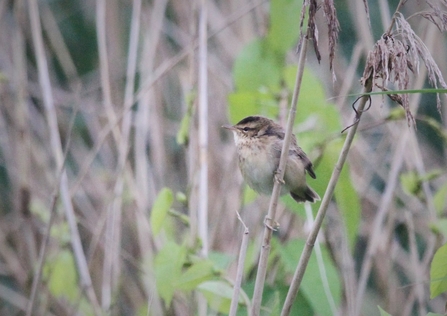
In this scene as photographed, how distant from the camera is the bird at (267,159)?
7.25 feet

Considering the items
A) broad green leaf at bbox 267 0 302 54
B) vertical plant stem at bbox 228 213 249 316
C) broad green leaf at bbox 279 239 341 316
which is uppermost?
broad green leaf at bbox 267 0 302 54

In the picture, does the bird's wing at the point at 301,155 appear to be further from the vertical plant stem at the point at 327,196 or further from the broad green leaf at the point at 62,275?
the broad green leaf at the point at 62,275

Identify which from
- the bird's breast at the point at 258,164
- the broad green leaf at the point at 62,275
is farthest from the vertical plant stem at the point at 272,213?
the broad green leaf at the point at 62,275

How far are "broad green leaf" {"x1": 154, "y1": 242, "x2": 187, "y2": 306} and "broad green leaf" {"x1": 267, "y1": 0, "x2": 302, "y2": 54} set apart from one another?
92cm

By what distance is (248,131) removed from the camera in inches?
90.4

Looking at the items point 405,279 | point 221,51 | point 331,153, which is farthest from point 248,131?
point 405,279

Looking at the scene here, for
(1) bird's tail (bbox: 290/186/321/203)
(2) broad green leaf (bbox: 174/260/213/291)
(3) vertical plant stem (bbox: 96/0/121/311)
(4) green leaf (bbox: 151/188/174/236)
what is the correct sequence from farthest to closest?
1. (3) vertical plant stem (bbox: 96/0/121/311)
2. (1) bird's tail (bbox: 290/186/321/203)
3. (4) green leaf (bbox: 151/188/174/236)
4. (2) broad green leaf (bbox: 174/260/213/291)

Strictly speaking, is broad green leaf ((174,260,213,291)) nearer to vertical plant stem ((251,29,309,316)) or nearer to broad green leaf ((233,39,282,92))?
vertical plant stem ((251,29,309,316))

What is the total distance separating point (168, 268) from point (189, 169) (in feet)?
2.37

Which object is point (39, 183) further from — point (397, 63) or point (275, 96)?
point (397, 63)

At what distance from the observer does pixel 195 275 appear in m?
1.81

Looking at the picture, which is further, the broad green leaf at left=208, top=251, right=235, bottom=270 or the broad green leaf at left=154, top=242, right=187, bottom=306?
the broad green leaf at left=208, top=251, right=235, bottom=270

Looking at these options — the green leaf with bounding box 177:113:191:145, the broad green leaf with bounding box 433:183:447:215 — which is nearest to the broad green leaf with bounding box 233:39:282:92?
the green leaf with bounding box 177:113:191:145

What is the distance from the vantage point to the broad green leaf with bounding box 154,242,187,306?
1866 mm
